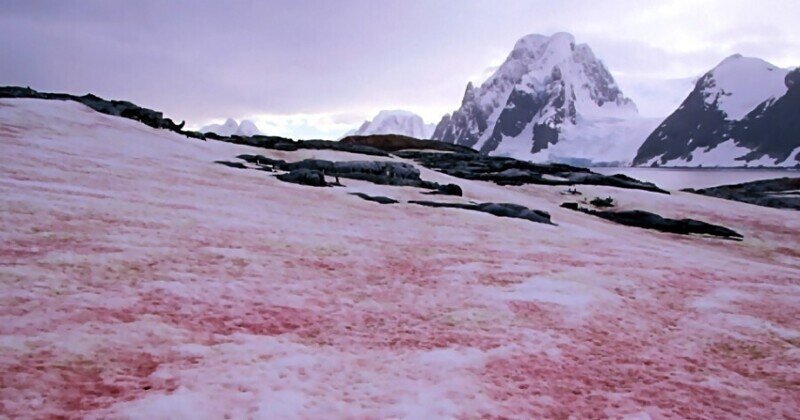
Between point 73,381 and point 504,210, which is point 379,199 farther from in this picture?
point 73,381

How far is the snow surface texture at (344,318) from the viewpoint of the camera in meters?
8.02

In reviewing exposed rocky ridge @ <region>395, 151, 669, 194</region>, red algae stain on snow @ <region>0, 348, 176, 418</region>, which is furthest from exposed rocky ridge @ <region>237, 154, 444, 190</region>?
red algae stain on snow @ <region>0, 348, 176, 418</region>

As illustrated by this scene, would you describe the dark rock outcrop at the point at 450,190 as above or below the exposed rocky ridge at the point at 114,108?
below

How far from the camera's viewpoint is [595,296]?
48.0 ft

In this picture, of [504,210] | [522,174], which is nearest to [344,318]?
[504,210]

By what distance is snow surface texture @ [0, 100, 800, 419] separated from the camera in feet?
26.3

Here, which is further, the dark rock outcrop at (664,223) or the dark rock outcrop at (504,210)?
the dark rock outcrop at (664,223)

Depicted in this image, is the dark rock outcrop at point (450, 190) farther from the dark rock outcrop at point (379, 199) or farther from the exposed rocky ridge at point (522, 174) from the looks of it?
the exposed rocky ridge at point (522, 174)

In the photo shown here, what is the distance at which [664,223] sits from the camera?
128ft

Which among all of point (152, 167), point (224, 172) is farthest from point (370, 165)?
point (152, 167)

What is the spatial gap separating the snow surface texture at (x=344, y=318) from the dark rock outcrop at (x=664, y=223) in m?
16.5

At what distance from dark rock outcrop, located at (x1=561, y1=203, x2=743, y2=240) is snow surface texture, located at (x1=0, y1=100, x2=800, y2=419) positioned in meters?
16.5

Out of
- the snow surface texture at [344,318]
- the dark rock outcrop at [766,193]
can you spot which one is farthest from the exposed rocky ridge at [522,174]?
the snow surface texture at [344,318]

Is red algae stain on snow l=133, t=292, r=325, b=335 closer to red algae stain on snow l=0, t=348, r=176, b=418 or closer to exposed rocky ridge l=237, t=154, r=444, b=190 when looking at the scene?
red algae stain on snow l=0, t=348, r=176, b=418
